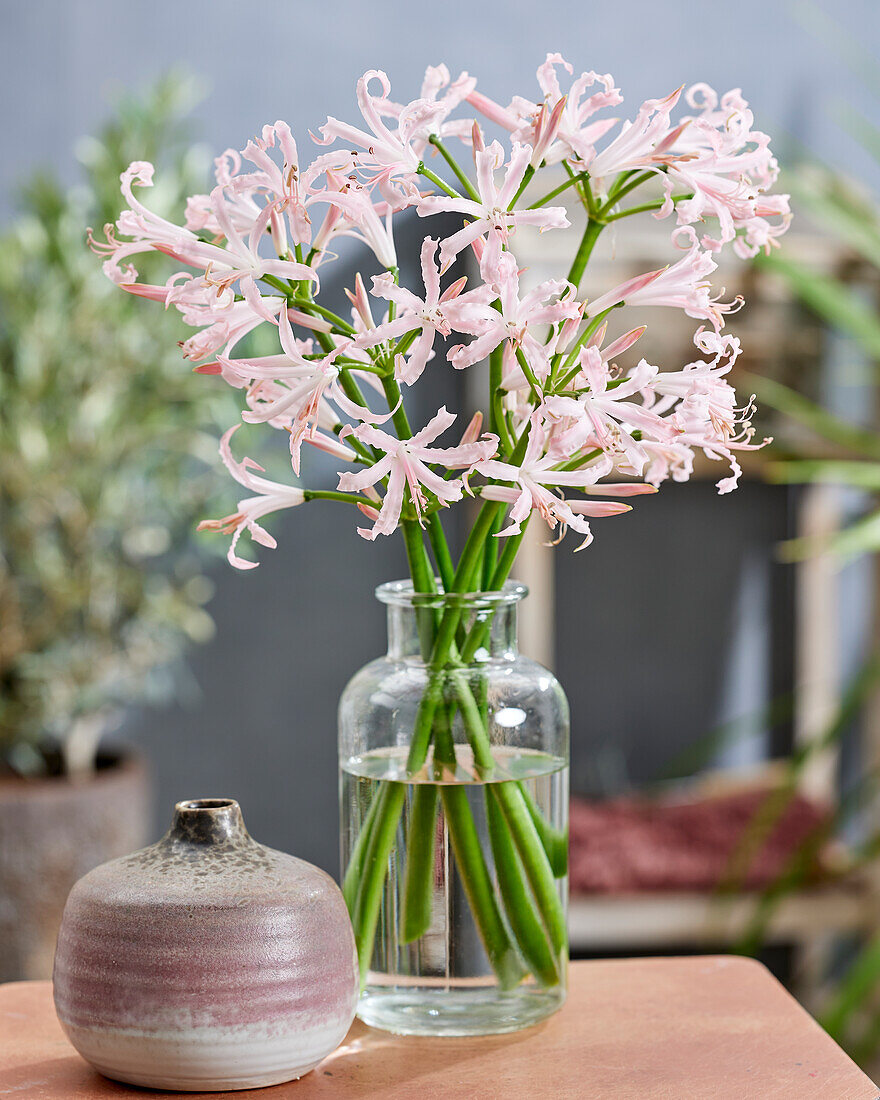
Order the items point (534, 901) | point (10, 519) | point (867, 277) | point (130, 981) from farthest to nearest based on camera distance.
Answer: point (867, 277) → point (10, 519) → point (534, 901) → point (130, 981)

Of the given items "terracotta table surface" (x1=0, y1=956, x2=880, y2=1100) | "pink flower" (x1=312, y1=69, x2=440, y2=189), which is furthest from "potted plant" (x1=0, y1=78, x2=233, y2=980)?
"pink flower" (x1=312, y1=69, x2=440, y2=189)

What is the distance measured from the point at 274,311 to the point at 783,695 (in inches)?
81.1

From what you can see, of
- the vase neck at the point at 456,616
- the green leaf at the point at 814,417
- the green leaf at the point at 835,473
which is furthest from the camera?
the green leaf at the point at 814,417

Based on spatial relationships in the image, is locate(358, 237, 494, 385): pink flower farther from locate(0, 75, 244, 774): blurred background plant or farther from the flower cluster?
locate(0, 75, 244, 774): blurred background plant

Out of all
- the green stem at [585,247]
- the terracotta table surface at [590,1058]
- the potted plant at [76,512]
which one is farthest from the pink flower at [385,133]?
the potted plant at [76,512]

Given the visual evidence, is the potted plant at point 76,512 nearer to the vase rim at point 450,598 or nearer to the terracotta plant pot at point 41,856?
the terracotta plant pot at point 41,856

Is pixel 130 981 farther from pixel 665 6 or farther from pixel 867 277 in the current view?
pixel 665 6

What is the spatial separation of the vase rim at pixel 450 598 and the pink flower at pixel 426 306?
0.46ft

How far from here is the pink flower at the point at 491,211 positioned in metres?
0.60

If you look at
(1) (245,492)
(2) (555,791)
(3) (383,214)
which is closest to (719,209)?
(3) (383,214)

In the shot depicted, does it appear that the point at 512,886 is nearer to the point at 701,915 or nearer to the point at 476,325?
the point at 476,325

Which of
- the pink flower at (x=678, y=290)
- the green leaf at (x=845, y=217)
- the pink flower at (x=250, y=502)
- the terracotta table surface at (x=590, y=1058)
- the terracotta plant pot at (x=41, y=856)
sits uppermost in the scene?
the green leaf at (x=845, y=217)

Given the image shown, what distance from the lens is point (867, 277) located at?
2.27 m

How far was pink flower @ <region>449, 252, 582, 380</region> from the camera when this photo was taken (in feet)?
1.97
